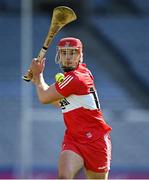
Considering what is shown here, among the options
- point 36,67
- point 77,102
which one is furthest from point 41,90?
point 77,102

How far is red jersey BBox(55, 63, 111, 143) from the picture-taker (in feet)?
23.8

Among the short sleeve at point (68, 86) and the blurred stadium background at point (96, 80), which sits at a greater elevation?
the short sleeve at point (68, 86)

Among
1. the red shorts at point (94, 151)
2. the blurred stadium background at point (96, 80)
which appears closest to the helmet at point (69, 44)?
the red shorts at point (94, 151)

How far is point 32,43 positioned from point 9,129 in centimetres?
225

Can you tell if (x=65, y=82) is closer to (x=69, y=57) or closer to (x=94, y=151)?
(x=69, y=57)

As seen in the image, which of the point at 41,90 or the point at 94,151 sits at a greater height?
the point at 41,90

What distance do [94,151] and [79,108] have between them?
1.24 ft

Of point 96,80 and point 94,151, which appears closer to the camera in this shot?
point 94,151

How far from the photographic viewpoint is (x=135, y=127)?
13500 mm

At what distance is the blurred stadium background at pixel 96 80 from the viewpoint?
513 inches

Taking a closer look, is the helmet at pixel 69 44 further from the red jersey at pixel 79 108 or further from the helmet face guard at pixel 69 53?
the red jersey at pixel 79 108

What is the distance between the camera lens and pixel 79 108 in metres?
7.26

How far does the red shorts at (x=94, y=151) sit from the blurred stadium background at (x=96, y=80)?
508cm

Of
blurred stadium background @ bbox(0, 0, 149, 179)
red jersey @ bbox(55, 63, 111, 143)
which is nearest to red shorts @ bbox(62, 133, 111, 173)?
red jersey @ bbox(55, 63, 111, 143)
